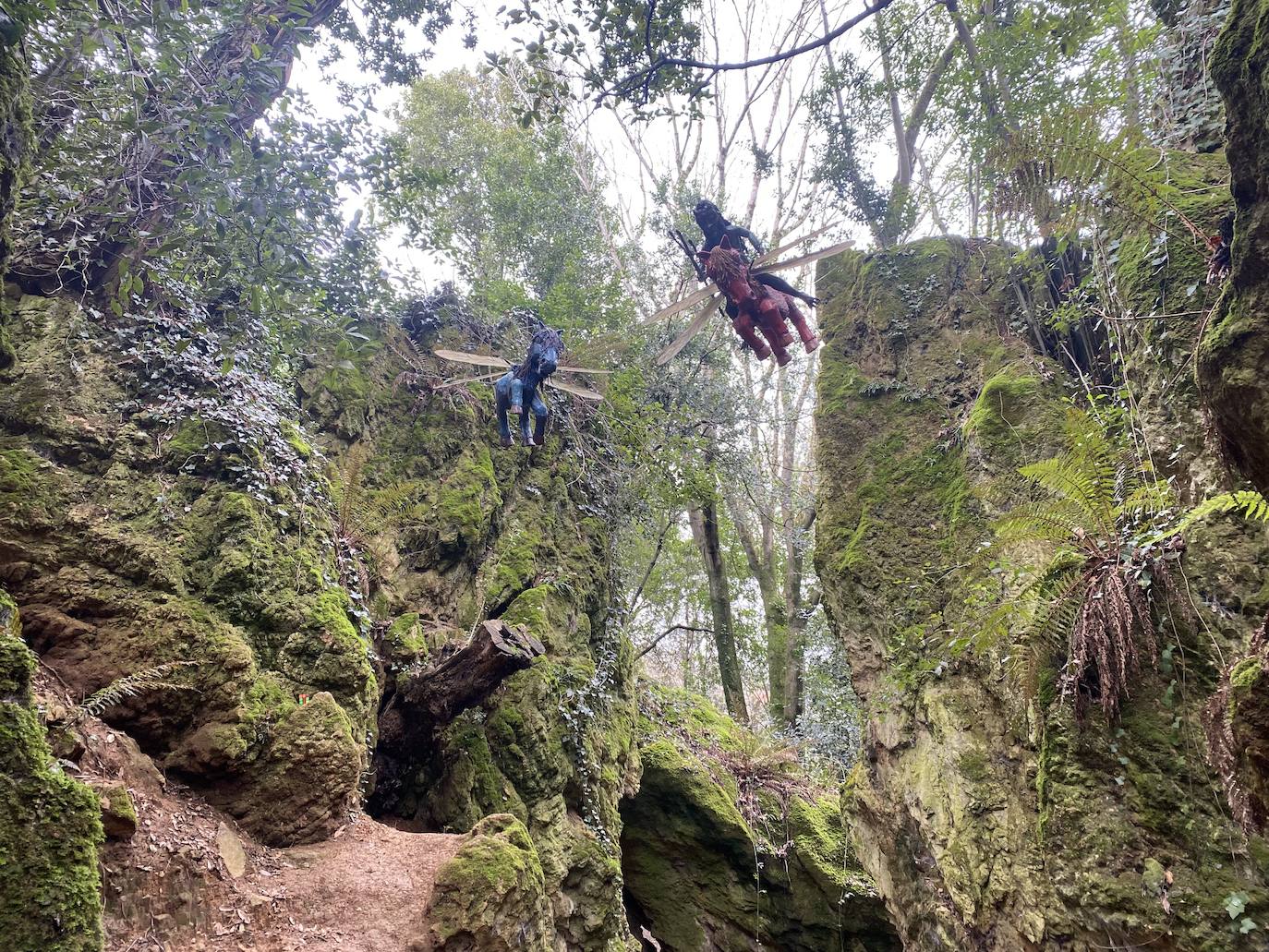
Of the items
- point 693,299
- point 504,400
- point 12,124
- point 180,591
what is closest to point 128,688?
point 180,591

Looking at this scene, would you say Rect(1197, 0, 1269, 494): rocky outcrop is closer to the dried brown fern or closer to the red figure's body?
the dried brown fern

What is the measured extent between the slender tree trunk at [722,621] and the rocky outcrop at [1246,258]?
7.37m

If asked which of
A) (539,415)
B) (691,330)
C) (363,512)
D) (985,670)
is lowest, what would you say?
A: (985,670)

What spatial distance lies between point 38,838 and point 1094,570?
4370 millimetres

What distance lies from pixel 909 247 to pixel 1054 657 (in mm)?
5699

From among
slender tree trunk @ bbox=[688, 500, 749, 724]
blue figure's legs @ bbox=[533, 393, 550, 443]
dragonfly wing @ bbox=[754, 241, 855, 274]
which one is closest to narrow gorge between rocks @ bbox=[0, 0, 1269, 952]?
dragonfly wing @ bbox=[754, 241, 855, 274]

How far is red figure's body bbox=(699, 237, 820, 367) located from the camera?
502 cm

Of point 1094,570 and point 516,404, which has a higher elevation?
point 516,404

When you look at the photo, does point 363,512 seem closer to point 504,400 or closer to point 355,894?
point 504,400

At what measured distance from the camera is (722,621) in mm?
9898

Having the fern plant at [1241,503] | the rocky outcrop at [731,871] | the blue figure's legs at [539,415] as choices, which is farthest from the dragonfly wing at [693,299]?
the rocky outcrop at [731,871]

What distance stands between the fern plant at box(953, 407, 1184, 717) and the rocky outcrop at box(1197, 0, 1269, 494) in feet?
2.24

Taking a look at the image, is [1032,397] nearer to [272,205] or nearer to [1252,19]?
[1252,19]

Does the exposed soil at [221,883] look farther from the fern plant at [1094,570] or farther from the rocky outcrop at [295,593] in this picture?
the fern plant at [1094,570]
